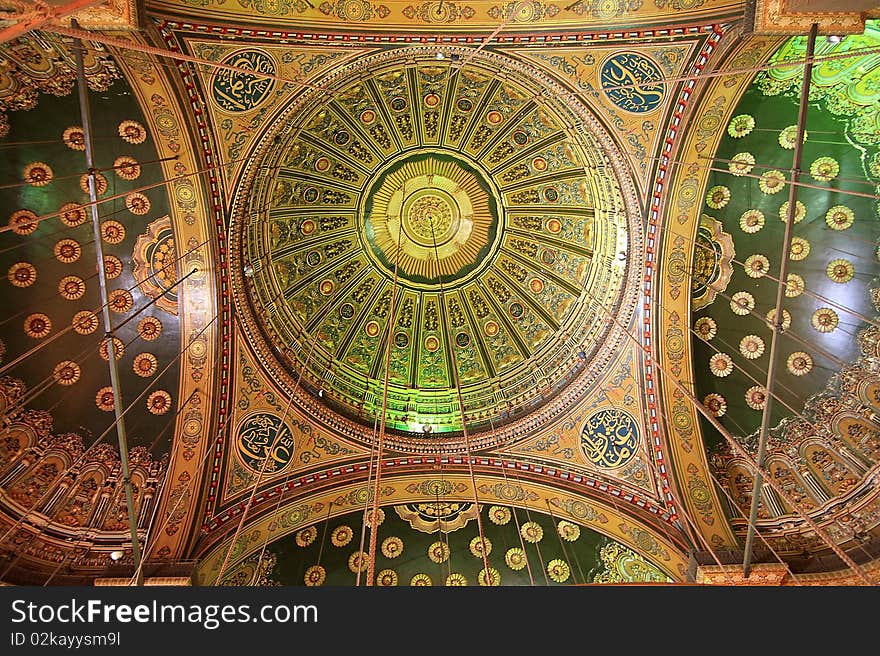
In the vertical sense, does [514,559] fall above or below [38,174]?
below

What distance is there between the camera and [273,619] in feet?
9.68

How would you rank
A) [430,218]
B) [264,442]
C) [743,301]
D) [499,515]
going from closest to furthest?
[743,301] → [264,442] → [499,515] → [430,218]

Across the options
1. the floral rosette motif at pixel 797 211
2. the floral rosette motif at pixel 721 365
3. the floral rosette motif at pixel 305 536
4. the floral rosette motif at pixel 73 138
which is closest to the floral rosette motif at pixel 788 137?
the floral rosette motif at pixel 797 211

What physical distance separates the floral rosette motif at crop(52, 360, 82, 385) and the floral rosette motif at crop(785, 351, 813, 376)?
33.9 feet

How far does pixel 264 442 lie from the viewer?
30.6 ft

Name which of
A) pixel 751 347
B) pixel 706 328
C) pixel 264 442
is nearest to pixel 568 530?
pixel 706 328

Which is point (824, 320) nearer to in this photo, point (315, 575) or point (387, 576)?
point (387, 576)

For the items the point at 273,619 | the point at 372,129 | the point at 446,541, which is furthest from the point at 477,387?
the point at 273,619

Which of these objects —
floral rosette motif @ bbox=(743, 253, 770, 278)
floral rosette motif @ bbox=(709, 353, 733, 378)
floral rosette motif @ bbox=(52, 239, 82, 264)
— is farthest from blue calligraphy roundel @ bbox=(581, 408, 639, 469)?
floral rosette motif @ bbox=(52, 239, 82, 264)

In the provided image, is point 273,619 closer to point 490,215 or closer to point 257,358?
point 257,358

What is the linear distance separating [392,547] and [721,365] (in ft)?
20.0

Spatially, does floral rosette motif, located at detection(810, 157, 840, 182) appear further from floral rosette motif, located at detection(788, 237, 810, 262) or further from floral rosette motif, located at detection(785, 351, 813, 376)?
floral rosette motif, located at detection(785, 351, 813, 376)

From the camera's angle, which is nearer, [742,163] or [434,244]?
[742,163]

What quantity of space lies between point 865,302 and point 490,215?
20.0 ft
